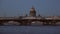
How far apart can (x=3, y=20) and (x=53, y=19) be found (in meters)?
5.87

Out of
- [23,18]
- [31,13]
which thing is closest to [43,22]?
[23,18]

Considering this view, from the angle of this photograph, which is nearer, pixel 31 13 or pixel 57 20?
pixel 57 20

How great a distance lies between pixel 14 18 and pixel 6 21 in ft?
3.28

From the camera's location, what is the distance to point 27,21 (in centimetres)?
2666

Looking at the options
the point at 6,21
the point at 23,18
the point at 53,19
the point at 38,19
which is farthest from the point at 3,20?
the point at 53,19

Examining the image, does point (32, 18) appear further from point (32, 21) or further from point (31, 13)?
point (31, 13)

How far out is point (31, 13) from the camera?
33594mm

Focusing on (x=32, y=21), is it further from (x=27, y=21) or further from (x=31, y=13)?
(x=31, y=13)

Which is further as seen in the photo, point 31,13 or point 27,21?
point 31,13

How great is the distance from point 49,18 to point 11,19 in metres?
4.46

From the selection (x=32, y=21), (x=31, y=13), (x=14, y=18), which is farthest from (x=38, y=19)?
(x=31, y=13)

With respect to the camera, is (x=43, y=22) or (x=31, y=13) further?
(x=31, y=13)

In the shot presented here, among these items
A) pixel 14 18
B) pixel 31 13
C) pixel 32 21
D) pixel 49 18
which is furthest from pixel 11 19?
pixel 31 13

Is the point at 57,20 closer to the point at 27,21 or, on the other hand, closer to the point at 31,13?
the point at 27,21
